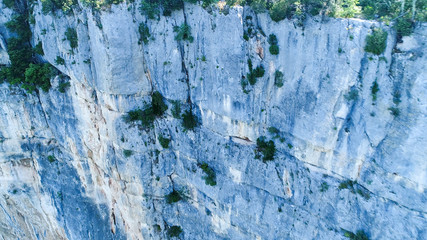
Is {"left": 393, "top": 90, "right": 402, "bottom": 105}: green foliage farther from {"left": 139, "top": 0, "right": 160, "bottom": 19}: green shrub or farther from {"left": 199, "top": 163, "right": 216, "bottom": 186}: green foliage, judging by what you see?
{"left": 139, "top": 0, "right": 160, "bottom": 19}: green shrub

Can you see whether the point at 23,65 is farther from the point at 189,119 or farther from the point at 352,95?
the point at 352,95

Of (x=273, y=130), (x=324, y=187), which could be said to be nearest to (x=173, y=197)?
(x=273, y=130)

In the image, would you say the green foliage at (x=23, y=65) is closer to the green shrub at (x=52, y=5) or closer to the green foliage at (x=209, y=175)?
the green shrub at (x=52, y=5)

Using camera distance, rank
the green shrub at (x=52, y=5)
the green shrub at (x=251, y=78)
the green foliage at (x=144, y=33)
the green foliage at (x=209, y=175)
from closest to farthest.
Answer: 1. the green shrub at (x=251, y=78)
2. the green foliage at (x=144, y=33)
3. the green shrub at (x=52, y=5)
4. the green foliage at (x=209, y=175)

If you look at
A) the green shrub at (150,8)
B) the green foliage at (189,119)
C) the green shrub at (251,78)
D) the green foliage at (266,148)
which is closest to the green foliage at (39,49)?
the green shrub at (150,8)

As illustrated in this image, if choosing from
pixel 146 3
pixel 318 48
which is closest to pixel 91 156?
pixel 146 3

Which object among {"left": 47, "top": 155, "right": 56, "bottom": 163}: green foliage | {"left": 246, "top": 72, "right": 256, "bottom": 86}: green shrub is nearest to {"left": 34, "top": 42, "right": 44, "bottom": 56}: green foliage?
{"left": 47, "top": 155, "right": 56, "bottom": 163}: green foliage

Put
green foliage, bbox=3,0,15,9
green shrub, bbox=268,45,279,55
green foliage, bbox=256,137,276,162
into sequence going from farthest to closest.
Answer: green foliage, bbox=3,0,15,9 < green foliage, bbox=256,137,276,162 < green shrub, bbox=268,45,279,55
